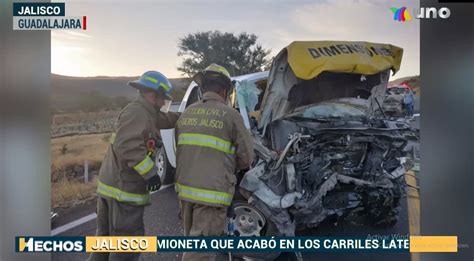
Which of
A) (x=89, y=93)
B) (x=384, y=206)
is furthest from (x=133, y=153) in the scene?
(x=384, y=206)

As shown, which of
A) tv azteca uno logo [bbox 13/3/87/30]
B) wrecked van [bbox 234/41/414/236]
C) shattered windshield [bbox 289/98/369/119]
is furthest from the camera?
shattered windshield [bbox 289/98/369/119]

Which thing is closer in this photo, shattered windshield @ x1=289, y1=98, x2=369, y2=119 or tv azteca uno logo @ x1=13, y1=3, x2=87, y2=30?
tv azteca uno logo @ x1=13, y1=3, x2=87, y2=30

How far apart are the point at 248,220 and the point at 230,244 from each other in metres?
0.20

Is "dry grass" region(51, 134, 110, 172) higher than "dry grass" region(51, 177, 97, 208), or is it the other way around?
"dry grass" region(51, 134, 110, 172)

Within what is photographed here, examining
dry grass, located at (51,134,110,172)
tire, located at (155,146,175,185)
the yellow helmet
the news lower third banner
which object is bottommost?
the news lower third banner

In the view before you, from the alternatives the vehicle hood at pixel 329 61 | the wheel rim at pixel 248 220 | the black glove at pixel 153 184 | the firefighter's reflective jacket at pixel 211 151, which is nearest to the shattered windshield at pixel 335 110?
the vehicle hood at pixel 329 61

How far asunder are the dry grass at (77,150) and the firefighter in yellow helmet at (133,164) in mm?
59

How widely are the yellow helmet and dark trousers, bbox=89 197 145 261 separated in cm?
94

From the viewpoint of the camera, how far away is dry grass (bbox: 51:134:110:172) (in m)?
2.65

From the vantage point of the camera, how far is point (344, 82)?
9.20 feet

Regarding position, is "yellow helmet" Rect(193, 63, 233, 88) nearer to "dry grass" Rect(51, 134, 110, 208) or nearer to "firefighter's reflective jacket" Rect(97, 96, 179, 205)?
"firefighter's reflective jacket" Rect(97, 96, 179, 205)

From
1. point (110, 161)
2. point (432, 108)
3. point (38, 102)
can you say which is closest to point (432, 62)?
point (432, 108)

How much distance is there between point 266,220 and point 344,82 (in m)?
1.07

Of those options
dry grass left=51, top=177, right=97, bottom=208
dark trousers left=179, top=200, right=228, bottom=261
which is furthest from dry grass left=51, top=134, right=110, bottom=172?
dark trousers left=179, top=200, right=228, bottom=261
